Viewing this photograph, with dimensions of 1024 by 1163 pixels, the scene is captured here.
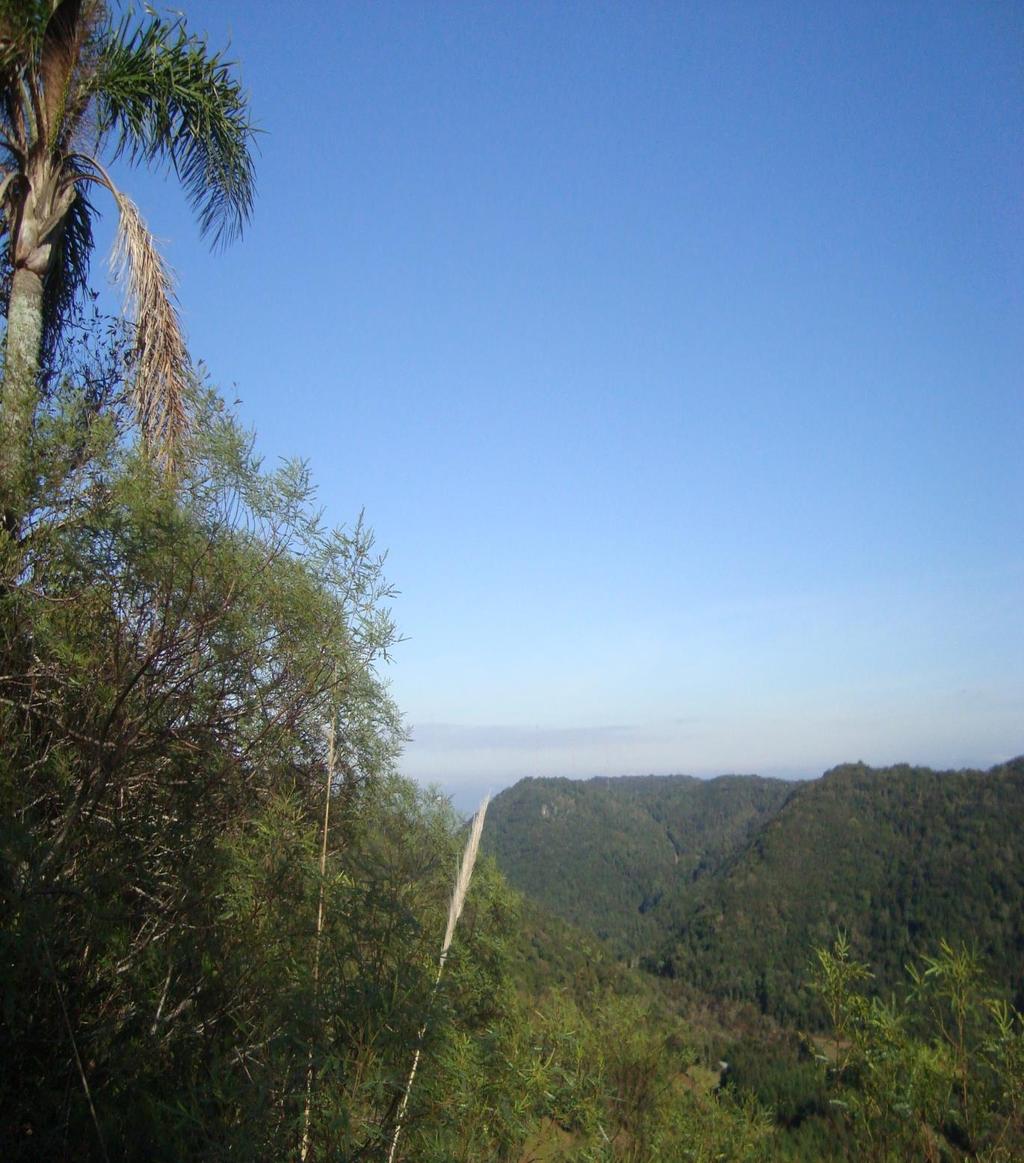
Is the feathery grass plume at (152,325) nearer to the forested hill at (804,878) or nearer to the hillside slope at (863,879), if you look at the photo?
the forested hill at (804,878)

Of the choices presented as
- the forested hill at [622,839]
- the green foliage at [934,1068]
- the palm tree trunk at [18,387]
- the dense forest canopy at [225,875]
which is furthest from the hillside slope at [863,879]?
the palm tree trunk at [18,387]

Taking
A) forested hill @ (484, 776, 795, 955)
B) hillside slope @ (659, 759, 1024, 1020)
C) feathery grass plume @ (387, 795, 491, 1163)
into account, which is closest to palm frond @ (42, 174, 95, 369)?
feathery grass plume @ (387, 795, 491, 1163)

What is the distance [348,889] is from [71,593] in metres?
2.53

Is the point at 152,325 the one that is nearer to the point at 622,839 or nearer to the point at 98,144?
the point at 98,144

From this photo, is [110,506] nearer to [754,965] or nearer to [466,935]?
[466,935]

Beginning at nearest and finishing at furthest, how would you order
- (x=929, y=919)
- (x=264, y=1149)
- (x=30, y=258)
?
(x=264, y=1149) < (x=30, y=258) < (x=929, y=919)

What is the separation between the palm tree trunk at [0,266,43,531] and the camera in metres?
4.45

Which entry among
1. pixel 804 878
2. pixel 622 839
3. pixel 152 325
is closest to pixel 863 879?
pixel 804 878

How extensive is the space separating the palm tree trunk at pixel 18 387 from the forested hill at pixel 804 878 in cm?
463

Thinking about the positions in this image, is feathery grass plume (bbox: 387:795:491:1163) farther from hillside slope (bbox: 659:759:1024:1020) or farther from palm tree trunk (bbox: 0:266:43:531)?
hillside slope (bbox: 659:759:1024:1020)

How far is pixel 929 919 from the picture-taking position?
39812 millimetres

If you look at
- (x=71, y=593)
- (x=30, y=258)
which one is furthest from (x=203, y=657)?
(x=30, y=258)

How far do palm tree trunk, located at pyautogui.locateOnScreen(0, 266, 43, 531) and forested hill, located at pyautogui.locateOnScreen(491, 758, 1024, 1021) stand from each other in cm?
463

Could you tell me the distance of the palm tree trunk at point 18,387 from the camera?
4.45 meters
